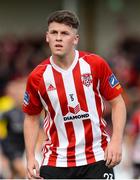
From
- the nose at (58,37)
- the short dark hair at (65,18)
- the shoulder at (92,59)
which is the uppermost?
the short dark hair at (65,18)

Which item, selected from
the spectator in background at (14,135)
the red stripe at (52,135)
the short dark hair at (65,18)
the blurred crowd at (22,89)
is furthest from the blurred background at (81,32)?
the short dark hair at (65,18)

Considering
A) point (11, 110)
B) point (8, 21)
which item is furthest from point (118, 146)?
point (8, 21)

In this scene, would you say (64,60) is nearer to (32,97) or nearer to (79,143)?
(32,97)

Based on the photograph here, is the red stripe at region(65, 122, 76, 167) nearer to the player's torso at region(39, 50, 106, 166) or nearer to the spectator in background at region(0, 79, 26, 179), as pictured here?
the player's torso at region(39, 50, 106, 166)

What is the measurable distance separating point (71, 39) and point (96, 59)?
0.30m

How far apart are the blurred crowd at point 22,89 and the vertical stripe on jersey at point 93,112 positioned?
13.2ft

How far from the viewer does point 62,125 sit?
710cm

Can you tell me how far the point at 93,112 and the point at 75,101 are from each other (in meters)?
0.18

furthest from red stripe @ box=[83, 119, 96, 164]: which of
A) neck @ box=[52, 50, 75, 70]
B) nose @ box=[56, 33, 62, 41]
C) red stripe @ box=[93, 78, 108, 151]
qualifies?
nose @ box=[56, 33, 62, 41]

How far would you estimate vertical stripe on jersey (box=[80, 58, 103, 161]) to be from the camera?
7027mm

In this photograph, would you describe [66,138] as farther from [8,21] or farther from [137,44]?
[8,21]

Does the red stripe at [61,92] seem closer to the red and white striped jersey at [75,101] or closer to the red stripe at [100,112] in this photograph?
the red and white striped jersey at [75,101]

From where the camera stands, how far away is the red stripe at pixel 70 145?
23.3 ft

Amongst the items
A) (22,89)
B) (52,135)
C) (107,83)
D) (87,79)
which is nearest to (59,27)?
(87,79)
